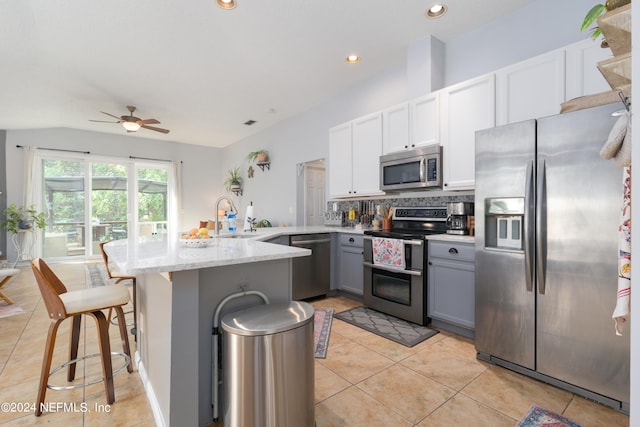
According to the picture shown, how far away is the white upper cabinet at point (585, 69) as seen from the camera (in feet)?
6.74

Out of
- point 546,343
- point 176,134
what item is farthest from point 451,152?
point 176,134

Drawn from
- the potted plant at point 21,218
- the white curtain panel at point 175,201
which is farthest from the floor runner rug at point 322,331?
the potted plant at point 21,218

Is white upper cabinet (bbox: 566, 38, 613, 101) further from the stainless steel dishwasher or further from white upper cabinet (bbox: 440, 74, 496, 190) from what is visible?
the stainless steel dishwasher

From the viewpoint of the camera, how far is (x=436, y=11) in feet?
9.05

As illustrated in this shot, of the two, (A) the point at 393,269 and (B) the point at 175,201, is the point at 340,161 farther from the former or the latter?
(B) the point at 175,201

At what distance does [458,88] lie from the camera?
2.81 metres

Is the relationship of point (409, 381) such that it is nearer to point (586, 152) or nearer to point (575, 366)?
point (575, 366)

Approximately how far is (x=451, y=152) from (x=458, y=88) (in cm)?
59

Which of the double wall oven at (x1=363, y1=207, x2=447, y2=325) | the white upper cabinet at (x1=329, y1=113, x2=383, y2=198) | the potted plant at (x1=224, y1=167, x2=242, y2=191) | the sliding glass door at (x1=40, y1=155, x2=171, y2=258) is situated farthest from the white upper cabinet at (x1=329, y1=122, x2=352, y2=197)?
the sliding glass door at (x1=40, y1=155, x2=171, y2=258)

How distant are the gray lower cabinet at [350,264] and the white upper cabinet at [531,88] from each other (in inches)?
74.9

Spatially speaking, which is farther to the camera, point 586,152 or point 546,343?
point 546,343

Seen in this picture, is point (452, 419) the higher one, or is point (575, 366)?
point (575, 366)

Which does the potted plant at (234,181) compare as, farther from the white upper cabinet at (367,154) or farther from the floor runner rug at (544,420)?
the floor runner rug at (544,420)

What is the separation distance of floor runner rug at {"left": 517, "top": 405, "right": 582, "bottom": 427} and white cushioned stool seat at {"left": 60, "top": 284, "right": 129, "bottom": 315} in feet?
7.75
